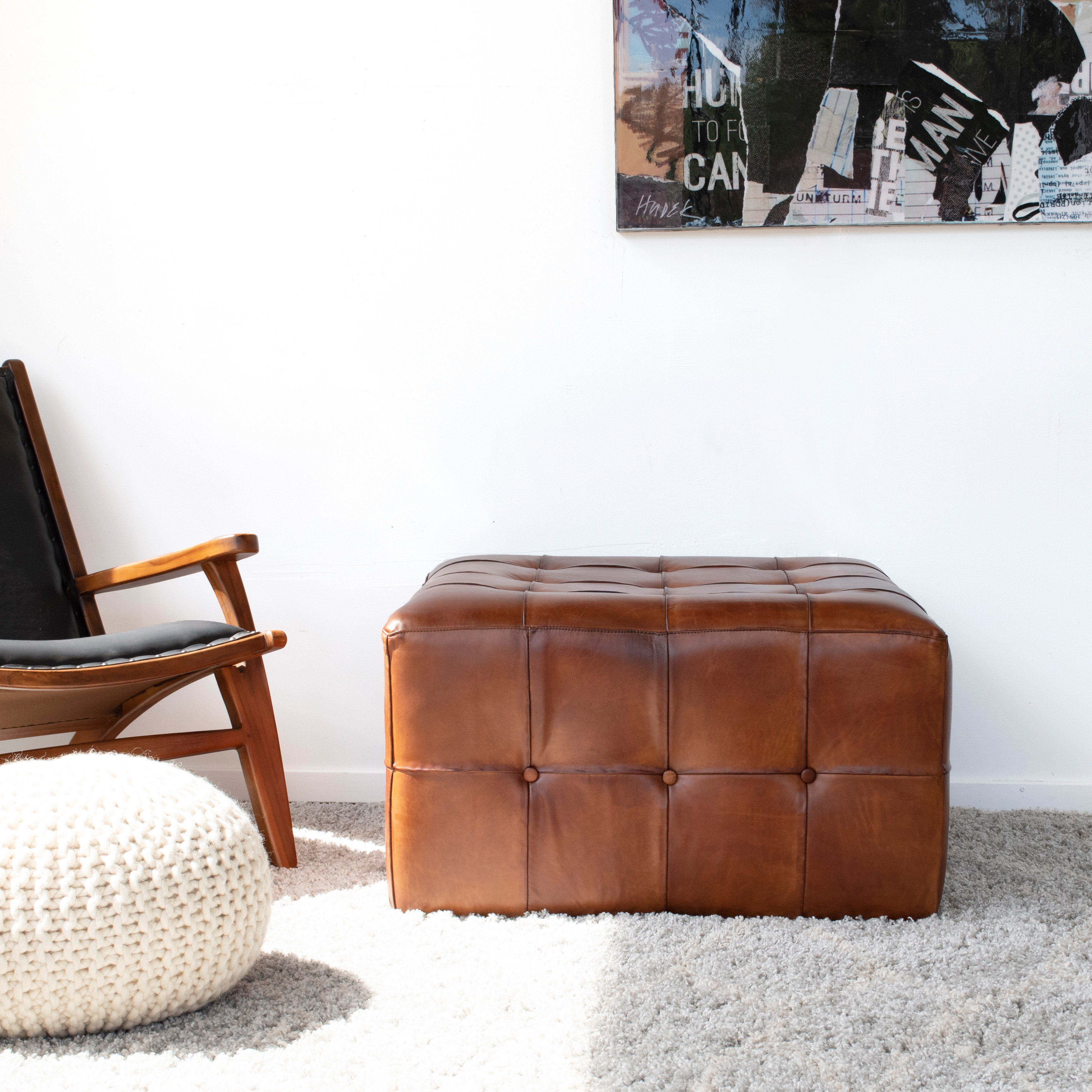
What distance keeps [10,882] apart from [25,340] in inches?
54.4

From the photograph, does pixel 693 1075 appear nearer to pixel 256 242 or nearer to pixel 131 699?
pixel 131 699

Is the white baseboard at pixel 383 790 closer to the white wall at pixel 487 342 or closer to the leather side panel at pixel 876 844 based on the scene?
the white wall at pixel 487 342

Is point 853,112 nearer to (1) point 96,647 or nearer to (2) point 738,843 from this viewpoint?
(2) point 738,843

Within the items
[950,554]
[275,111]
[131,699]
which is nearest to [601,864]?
[131,699]

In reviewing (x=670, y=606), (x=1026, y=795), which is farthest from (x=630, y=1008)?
(x=1026, y=795)

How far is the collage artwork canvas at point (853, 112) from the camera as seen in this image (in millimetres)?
1847

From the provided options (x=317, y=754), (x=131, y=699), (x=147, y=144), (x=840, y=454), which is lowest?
(x=317, y=754)

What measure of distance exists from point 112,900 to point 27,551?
1.00m

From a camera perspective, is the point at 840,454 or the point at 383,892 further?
the point at 840,454

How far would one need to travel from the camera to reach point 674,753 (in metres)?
1.41

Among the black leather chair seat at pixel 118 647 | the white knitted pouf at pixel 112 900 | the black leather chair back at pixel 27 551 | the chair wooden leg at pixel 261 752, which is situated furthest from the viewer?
the black leather chair back at pixel 27 551

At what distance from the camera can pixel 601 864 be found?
1.43 metres

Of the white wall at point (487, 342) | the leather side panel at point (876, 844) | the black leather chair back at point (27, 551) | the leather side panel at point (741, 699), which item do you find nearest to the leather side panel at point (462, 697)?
the leather side panel at point (741, 699)
